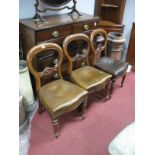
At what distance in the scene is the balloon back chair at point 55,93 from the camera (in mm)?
1601

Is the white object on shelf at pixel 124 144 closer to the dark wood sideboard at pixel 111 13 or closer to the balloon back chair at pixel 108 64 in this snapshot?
the balloon back chair at pixel 108 64

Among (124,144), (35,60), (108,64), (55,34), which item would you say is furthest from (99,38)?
(124,144)

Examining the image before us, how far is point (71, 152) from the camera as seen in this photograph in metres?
1.63

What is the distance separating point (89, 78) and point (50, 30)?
0.64 meters

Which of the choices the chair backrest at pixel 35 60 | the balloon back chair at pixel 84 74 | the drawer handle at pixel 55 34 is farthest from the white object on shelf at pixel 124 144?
the drawer handle at pixel 55 34

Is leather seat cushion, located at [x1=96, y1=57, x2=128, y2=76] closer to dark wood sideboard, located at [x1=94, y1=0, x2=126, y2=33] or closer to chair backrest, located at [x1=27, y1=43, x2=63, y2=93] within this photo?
chair backrest, located at [x1=27, y1=43, x2=63, y2=93]

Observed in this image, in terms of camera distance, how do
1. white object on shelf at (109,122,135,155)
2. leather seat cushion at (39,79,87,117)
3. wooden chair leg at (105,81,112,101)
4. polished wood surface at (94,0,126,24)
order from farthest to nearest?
polished wood surface at (94,0,126,24)
wooden chair leg at (105,81,112,101)
leather seat cushion at (39,79,87,117)
white object on shelf at (109,122,135,155)

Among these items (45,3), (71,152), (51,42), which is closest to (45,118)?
(71,152)

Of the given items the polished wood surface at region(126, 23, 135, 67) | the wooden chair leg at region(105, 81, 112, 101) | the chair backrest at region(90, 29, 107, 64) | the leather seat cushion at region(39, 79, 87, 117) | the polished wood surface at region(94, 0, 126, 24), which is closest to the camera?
the leather seat cushion at region(39, 79, 87, 117)

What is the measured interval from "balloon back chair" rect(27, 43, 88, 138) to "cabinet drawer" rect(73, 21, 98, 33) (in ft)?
1.30

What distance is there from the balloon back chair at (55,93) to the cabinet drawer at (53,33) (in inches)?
4.6

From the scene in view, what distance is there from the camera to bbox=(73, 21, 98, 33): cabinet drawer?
2.09 m

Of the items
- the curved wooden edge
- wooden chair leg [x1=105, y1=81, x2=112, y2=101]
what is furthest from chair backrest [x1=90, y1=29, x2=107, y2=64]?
wooden chair leg [x1=105, y1=81, x2=112, y2=101]

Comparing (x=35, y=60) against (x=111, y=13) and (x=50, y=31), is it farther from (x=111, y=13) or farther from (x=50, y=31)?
(x=111, y=13)
